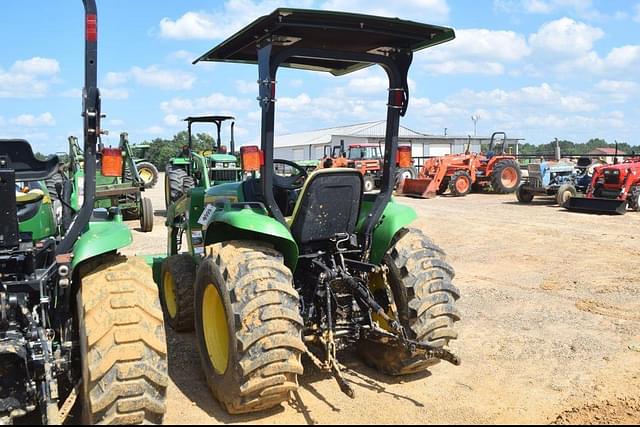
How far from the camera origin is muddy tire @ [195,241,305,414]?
3672 millimetres

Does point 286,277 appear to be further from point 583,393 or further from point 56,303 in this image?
point 583,393

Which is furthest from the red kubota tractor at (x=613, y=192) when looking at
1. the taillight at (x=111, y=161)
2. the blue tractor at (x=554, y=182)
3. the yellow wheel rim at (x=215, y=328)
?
the taillight at (x=111, y=161)

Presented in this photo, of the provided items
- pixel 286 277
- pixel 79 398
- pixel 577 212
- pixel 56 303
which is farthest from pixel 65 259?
pixel 577 212

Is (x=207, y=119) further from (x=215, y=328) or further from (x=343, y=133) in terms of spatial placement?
(x=343, y=133)

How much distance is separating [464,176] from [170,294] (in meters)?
16.7

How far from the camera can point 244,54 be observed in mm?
5309

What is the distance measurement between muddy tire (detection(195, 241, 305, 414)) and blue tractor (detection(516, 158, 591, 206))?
1501 cm

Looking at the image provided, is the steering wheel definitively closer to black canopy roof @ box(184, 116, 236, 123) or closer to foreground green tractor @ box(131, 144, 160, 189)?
black canopy roof @ box(184, 116, 236, 123)

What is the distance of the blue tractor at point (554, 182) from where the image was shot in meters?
17.3

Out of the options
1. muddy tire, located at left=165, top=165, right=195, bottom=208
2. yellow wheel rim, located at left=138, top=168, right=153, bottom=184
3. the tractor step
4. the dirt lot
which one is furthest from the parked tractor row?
yellow wheel rim, located at left=138, top=168, right=153, bottom=184

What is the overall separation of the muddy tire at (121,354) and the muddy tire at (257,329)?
1.87 feet

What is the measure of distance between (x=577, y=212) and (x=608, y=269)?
741 centimetres

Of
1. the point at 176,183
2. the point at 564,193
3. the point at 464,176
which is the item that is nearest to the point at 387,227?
the point at 176,183

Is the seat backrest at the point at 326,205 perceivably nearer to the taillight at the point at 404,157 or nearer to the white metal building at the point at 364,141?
the taillight at the point at 404,157
